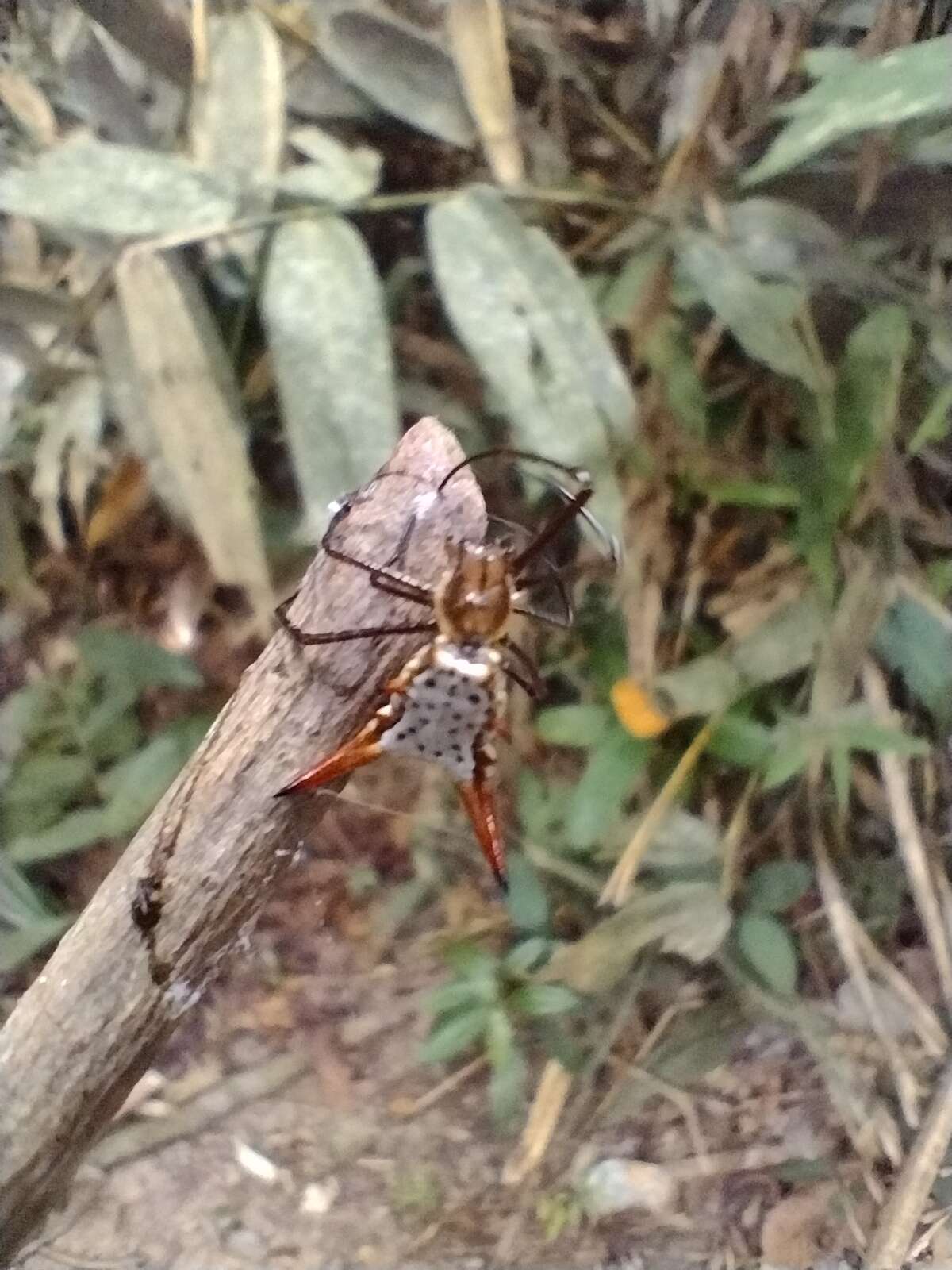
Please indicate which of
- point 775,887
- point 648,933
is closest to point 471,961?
point 648,933

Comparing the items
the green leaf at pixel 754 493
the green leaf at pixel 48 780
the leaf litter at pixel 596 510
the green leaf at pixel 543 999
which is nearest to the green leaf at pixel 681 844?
the leaf litter at pixel 596 510

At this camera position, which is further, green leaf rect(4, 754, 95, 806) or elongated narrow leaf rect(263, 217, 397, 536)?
green leaf rect(4, 754, 95, 806)

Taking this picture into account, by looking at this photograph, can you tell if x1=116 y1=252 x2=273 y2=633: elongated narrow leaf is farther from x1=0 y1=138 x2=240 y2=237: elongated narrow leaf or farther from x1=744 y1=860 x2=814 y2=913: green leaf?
x1=744 y1=860 x2=814 y2=913: green leaf

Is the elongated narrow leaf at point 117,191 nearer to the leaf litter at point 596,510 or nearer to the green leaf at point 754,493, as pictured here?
the leaf litter at point 596,510

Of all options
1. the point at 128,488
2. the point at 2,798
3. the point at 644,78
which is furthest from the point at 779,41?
the point at 2,798

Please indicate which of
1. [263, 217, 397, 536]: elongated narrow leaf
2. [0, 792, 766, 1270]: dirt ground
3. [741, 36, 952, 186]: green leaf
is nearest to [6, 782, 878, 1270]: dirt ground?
[0, 792, 766, 1270]: dirt ground

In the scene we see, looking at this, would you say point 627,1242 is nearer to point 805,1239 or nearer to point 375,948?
point 805,1239

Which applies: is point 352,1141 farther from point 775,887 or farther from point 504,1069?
point 775,887
